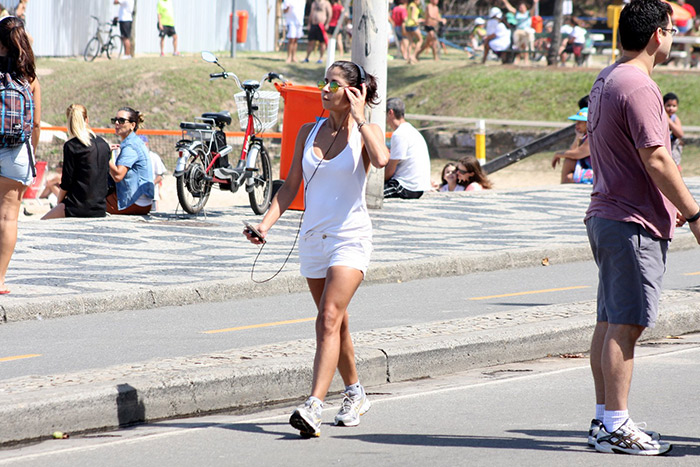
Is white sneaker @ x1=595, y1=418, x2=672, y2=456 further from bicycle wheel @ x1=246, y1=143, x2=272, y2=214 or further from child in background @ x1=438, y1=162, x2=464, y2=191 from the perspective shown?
child in background @ x1=438, y1=162, x2=464, y2=191

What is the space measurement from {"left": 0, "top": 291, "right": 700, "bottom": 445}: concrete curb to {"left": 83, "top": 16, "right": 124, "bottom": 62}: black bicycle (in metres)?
30.0

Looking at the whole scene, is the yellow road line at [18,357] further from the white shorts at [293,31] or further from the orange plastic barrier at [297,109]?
the white shorts at [293,31]

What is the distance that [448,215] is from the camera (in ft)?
47.1

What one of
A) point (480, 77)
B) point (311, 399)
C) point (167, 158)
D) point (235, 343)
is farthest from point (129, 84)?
point (311, 399)

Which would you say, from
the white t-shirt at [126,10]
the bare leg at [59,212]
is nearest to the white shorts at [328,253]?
the bare leg at [59,212]

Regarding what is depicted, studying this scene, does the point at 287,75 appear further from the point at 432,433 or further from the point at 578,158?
the point at 432,433

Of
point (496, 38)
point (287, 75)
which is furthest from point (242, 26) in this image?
point (496, 38)

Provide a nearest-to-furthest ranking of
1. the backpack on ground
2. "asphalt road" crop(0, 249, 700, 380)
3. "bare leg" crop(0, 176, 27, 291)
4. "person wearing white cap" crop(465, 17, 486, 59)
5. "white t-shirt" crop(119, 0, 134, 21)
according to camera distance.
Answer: "asphalt road" crop(0, 249, 700, 380), the backpack on ground, "bare leg" crop(0, 176, 27, 291), "white t-shirt" crop(119, 0, 134, 21), "person wearing white cap" crop(465, 17, 486, 59)

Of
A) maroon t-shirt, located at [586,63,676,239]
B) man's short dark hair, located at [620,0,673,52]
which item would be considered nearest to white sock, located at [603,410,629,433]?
maroon t-shirt, located at [586,63,676,239]

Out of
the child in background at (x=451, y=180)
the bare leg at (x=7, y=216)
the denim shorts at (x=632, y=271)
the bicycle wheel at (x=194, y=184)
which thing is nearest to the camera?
the denim shorts at (x=632, y=271)

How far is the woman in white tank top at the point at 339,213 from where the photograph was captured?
549 centimetres

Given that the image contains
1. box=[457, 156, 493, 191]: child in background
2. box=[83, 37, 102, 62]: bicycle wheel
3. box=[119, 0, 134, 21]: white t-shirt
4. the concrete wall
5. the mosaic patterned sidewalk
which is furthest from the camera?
box=[83, 37, 102, 62]: bicycle wheel

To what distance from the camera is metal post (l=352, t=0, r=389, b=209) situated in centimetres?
1418

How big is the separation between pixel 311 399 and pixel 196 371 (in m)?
0.91
